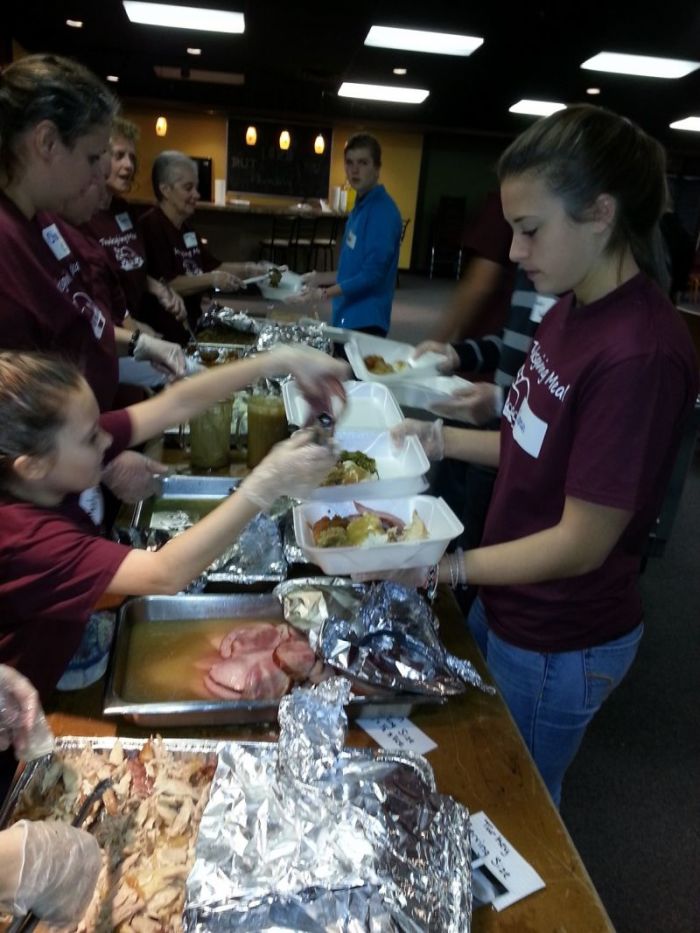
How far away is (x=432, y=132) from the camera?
12656 millimetres

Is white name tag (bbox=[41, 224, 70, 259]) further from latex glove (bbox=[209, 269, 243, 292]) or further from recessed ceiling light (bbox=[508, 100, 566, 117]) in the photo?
recessed ceiling light (bbox=[508, 100, 566, 117])

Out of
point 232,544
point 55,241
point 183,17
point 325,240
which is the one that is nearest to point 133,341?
point 55,241

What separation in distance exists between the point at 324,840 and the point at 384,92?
10267 mm

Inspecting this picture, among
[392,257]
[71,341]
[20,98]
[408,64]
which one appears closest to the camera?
[20,98]

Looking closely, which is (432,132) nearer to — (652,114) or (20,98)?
(652,114)

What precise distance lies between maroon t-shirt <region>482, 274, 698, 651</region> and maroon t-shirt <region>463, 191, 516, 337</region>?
1031 millimetres

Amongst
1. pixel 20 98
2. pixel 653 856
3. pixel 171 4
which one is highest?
pixel 171 4

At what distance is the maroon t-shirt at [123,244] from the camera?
9.24 feet

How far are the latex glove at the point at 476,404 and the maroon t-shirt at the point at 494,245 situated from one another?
493 mm

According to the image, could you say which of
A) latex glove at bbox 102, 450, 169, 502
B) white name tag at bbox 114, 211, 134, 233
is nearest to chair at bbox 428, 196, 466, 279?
white name tag at bbox 114, 211, 134, 233

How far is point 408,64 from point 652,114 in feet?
13.4

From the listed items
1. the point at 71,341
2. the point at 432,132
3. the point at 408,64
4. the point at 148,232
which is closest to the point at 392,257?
the point at 148,232

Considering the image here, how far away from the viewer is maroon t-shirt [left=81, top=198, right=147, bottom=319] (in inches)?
111

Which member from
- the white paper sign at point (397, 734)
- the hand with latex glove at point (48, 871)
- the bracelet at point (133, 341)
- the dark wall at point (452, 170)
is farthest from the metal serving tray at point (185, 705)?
the dark wall at point (452, 170)
